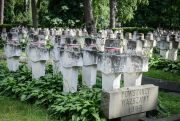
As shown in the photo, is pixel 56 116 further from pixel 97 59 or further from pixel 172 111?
pixel 172 111

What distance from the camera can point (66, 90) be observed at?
26.6 feet

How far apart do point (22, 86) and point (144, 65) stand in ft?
9.48

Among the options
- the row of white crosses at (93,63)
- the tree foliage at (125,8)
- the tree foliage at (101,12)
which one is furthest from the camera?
the tree foliage at (125,8)

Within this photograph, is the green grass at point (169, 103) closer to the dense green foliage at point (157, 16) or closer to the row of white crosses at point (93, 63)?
the row of white crosses at point (93, 63)

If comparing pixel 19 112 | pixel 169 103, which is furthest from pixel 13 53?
pixel 169 103

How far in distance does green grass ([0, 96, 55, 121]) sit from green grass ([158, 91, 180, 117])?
2339 millimetres

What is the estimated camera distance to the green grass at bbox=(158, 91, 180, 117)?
7.74 m

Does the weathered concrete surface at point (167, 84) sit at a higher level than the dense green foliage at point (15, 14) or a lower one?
lower

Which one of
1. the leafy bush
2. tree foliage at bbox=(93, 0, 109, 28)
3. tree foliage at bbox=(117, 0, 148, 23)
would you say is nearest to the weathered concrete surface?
the leafy bush

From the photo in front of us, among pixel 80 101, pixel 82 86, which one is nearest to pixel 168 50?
pixel 82 86

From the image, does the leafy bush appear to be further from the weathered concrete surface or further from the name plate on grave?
the name plate on grave

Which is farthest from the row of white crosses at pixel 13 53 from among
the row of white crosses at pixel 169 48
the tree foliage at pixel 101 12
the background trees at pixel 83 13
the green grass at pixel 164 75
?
the tree foliage at pixel 101 12

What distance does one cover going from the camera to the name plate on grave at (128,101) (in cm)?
671

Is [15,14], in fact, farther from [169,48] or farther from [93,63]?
[93,63]
